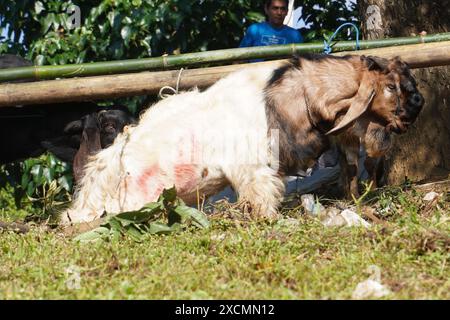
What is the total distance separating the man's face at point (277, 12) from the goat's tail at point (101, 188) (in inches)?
107

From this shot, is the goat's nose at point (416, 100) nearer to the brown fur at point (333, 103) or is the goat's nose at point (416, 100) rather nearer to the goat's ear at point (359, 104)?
the brown fur at point (333, 103)

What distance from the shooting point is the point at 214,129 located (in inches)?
247

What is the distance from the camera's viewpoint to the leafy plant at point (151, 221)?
18.6 feet

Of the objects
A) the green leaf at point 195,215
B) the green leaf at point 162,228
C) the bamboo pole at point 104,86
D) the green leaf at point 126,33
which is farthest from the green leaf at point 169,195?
the green leaf at point 126,33

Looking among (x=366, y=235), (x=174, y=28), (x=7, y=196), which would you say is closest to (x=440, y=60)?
(x=366, y=235)

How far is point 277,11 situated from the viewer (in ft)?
28.7

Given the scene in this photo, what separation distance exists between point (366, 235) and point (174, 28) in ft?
15.5

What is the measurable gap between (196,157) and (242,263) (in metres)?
1.68

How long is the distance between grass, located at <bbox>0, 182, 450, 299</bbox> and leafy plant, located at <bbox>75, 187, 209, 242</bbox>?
91mm

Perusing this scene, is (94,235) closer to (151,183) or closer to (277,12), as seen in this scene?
(151,183)

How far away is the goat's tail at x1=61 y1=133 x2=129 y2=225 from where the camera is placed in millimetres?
6352

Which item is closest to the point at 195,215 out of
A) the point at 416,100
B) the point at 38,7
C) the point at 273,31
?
the point at 416,100

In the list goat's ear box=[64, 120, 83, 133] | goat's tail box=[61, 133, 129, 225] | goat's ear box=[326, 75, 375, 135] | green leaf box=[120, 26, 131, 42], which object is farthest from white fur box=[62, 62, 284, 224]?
green leaf box=[120, 26, 131, 42]
